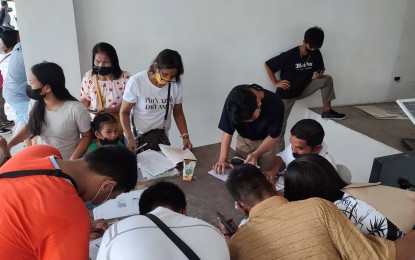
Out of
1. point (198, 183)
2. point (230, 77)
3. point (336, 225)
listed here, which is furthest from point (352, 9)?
point (336, 225)

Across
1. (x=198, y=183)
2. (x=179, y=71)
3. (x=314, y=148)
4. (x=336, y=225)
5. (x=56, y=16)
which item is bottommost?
(x=198, y=183)

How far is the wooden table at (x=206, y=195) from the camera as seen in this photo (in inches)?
59.1

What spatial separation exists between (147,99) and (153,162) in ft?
1.61

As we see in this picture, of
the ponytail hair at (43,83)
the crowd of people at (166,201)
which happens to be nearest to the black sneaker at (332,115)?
the crowd of people at (166,201)

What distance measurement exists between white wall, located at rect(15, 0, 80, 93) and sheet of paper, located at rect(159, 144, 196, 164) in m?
1.30

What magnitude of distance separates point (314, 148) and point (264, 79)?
2.03m

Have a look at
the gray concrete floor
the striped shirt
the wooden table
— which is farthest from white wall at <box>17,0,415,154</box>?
the striped shirt

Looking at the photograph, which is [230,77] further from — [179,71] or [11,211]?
[11,211]

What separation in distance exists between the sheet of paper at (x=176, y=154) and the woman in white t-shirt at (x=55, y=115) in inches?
18.6

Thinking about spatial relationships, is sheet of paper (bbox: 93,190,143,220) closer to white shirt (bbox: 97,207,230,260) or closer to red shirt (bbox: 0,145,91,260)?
red shirt (bbox: 0,145,91,260)

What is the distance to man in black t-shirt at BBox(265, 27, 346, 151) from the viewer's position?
3576 millimetres

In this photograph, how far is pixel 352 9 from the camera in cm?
391

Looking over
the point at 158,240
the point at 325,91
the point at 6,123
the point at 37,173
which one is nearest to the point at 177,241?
the point at 158,240

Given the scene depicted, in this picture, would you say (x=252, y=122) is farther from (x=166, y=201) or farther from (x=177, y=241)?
(x=177, y=241)
